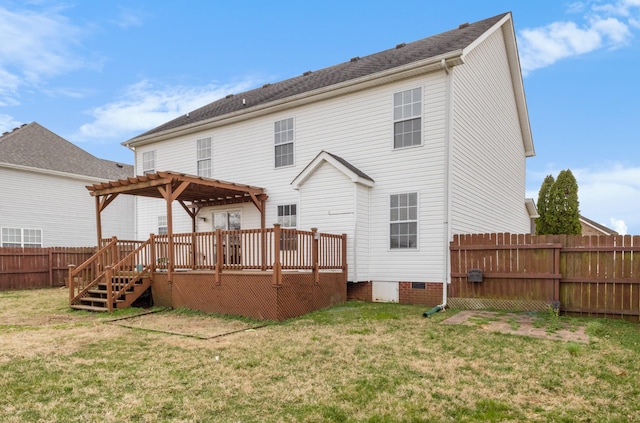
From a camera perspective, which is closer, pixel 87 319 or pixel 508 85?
pixel 87 319

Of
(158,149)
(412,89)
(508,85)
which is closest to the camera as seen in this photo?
(412,89)

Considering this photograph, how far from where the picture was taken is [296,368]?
4.93m

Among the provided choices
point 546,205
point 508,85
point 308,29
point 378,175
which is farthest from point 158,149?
point 546,205

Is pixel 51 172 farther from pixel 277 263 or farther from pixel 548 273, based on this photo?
pixel 548 273

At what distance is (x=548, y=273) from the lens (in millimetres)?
8422

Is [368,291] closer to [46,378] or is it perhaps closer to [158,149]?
[46,378]

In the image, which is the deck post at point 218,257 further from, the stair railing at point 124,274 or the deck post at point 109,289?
the deck post at point 109,289

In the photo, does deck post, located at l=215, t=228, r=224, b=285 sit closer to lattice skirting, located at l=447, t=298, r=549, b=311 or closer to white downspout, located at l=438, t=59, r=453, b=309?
white downspout, located at l=438, t=59, r=453, b=309

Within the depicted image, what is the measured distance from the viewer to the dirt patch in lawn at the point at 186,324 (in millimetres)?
7195

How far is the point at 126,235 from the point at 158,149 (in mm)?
11624

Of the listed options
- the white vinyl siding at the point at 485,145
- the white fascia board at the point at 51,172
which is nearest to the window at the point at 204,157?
the white vinyl siding at the point at 485,145

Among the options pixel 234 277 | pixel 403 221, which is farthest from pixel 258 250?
pixel 403 221

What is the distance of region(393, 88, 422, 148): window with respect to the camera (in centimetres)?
1002

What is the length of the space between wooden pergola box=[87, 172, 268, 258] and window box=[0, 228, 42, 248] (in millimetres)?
9801
